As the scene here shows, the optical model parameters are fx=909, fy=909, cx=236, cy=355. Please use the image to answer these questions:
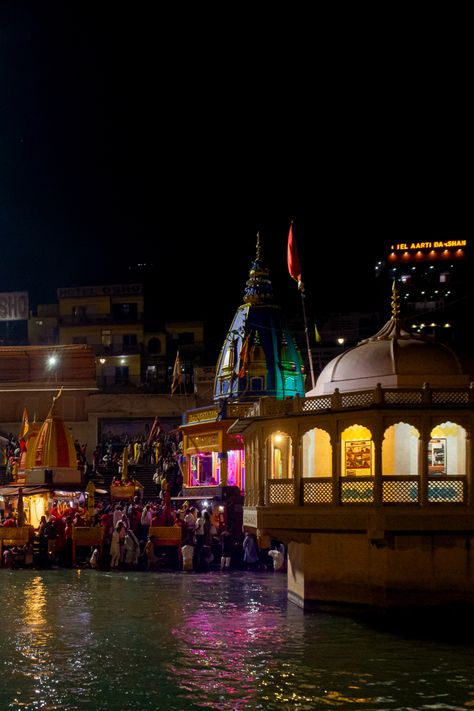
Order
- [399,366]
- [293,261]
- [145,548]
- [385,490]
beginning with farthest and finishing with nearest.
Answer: [293,261]
[145,548]
[399,366]
[385,490]

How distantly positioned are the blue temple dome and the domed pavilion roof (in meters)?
19.2

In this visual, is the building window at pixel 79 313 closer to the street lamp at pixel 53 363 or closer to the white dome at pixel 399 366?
the street lamp at pixel 53 363

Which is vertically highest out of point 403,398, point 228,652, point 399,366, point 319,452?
point 399,366

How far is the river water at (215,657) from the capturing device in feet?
39.6

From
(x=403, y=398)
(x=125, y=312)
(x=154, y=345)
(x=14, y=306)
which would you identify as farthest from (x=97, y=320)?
(x=403, y=398)

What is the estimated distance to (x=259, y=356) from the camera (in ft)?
133

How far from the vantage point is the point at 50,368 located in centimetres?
5759

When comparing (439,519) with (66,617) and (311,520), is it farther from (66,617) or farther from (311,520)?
(66,617)

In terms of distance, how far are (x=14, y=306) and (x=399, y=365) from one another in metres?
53.3

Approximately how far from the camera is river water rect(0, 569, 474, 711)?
39.6 feet

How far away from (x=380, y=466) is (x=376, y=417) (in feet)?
3.09

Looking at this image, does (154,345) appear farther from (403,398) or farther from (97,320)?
(403,398)

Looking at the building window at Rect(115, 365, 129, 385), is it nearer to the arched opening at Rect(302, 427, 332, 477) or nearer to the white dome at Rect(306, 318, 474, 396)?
the arched opening at Rect(302, 427, 332, 477)

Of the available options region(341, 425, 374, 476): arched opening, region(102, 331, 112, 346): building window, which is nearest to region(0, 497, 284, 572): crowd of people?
region(341, 425, 374, 476): arched opening
